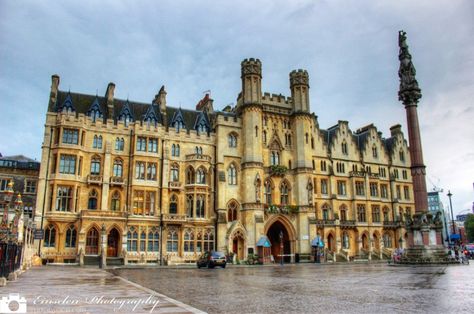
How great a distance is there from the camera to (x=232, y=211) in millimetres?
48938

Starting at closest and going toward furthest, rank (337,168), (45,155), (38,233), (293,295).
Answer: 1. (293,295)
2. (38,233)
3. (45,155)
4. (337,168)

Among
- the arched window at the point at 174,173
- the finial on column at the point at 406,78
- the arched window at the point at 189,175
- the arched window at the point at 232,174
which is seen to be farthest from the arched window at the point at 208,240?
the finial on column at the point at 406,78

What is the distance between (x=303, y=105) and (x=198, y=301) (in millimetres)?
44286

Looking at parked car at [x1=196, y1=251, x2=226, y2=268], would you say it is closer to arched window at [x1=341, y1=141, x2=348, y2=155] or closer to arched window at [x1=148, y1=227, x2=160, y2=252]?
arched window at [x1=148, y1=227, x2=160, y2=252]

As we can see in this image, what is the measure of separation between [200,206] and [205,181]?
3.04 meters

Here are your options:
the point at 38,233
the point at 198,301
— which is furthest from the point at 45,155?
the point at 198,301

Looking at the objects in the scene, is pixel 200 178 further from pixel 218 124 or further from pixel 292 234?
pixel 292 234

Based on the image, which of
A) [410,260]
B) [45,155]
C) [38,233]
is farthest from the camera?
[45,155]

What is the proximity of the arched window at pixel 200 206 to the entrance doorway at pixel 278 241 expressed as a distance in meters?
9.88

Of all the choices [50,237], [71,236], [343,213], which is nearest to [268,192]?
[343,213]

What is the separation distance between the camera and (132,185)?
44.4 meters

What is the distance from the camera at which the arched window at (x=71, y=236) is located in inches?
1603

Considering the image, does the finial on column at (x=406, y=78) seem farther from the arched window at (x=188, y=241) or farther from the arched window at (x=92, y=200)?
the arched window at (x=92, y=200)

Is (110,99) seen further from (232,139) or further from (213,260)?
(213,260)
